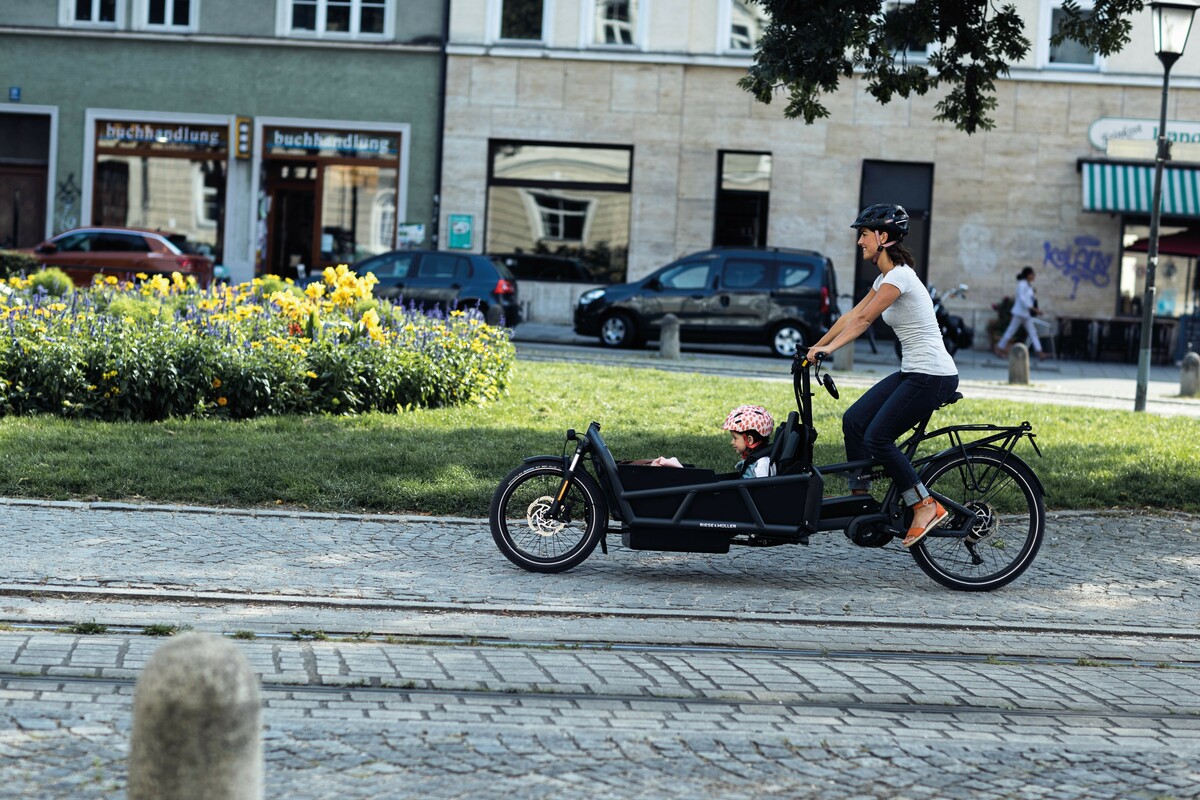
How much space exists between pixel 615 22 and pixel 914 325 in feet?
76.2

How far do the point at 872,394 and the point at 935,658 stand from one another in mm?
1575

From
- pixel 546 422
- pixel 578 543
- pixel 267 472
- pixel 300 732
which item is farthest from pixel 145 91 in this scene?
pixel 300 732

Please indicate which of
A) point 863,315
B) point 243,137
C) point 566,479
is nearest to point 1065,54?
point 243,137

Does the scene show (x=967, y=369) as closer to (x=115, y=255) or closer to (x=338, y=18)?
(x=338, y=18)

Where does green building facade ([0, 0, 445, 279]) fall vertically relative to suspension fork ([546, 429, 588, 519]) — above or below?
above

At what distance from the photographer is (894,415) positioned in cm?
740

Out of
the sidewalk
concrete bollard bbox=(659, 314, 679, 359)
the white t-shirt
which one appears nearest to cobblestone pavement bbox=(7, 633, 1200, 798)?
the white t-shirt

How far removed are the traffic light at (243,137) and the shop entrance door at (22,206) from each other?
157 inches

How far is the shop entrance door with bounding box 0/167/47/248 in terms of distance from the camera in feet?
101

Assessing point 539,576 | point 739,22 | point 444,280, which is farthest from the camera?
point 739,22

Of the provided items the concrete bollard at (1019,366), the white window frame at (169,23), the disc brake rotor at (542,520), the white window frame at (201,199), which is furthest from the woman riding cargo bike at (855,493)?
the white window frame at (169,23)

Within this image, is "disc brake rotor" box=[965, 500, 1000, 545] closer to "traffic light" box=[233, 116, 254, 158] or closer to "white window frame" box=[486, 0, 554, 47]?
"white window frame" box=[486, 0, 554, 47]

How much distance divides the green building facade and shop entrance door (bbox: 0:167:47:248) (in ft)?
0.96

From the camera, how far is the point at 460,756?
4.75m
